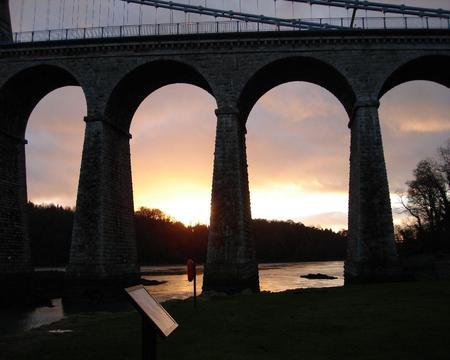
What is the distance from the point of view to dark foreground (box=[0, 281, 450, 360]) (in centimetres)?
1009

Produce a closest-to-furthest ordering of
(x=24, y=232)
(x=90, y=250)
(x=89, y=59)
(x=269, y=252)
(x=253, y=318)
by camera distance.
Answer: (x=253, y=318), (x=90, y=250), (x=89, y=59), (x=24, y=232), (x=269, y=252)

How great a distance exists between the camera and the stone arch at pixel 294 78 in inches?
1136

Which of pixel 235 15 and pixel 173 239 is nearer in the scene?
pixel 235 15

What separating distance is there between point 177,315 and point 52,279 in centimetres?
2577

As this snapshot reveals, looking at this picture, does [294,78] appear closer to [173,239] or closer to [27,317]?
[27,317]

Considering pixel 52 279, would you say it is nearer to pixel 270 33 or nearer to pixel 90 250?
pixel 90 250

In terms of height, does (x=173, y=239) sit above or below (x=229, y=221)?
above

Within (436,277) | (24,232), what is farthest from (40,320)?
(436,277)

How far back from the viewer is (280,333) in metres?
12.2

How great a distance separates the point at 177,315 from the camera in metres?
16.2

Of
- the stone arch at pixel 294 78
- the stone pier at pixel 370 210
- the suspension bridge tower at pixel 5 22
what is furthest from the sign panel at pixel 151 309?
the suspension bridge tower at pixel 5 22

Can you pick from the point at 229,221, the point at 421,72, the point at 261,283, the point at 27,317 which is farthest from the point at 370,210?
the point at 261,283

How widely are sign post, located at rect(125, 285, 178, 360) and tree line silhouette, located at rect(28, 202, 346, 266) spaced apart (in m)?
87.1

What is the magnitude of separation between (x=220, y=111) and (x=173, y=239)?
97.1 m
